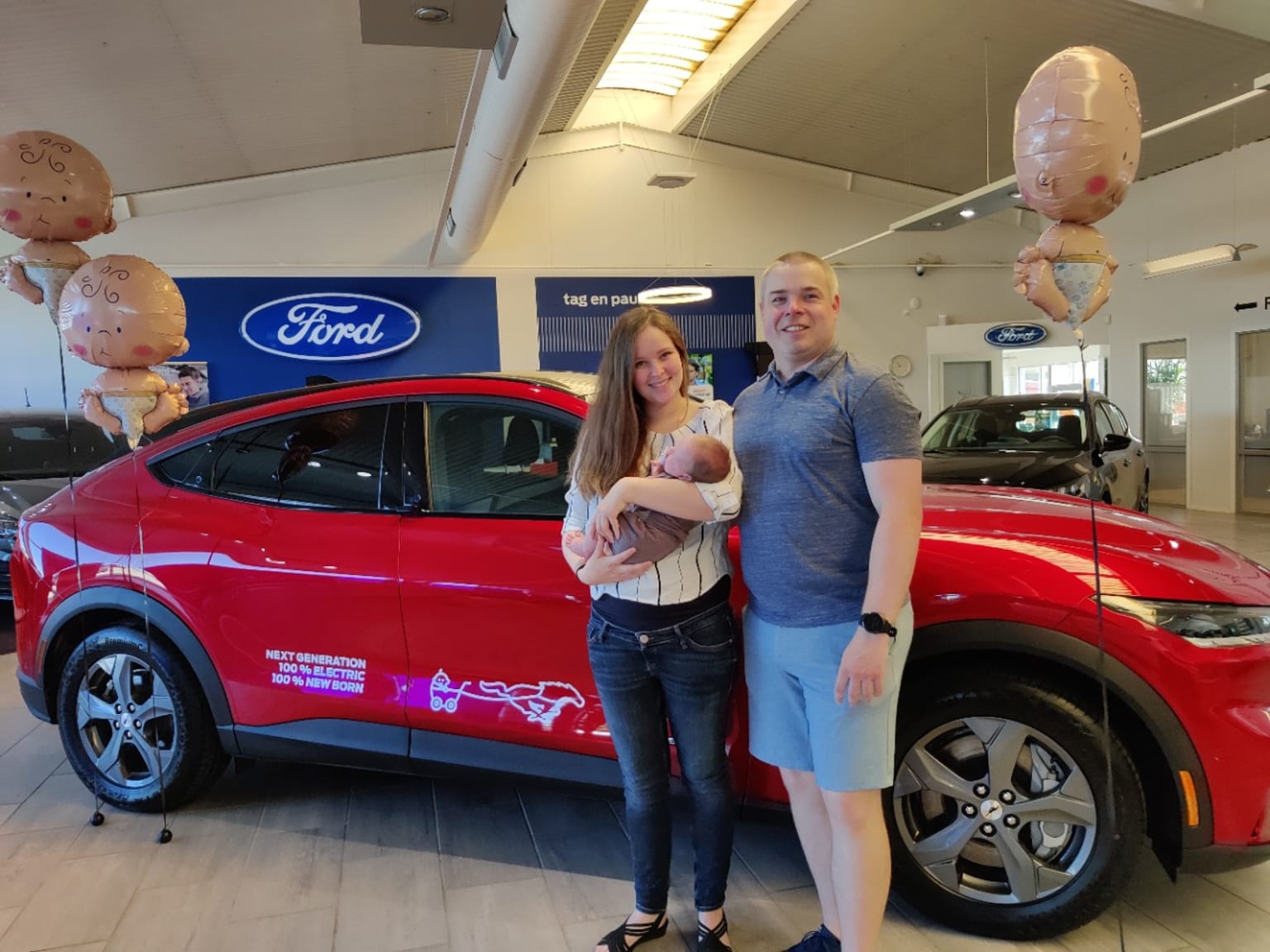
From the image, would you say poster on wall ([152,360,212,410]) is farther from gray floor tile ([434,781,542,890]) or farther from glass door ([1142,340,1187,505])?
glass door ([1142,340,1187,505])

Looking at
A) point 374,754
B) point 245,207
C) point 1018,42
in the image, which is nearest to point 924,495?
point 374,754

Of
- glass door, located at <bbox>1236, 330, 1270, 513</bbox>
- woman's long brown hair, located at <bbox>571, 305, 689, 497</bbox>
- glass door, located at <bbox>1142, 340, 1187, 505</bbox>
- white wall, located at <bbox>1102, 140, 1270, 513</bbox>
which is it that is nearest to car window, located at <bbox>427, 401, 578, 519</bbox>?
woman's long brown hair, located at <bbox>571, 305, 689, 497</bbox>

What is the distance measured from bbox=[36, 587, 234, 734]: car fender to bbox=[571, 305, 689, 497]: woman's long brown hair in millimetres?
1672

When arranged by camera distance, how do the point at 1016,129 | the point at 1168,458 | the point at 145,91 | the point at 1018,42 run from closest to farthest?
1. the point at 1016,129
2. the point at 145,91
3. the point at 1018,42
4. the point at 1168,458

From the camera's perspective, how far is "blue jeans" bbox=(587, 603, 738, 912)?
6.07 feet

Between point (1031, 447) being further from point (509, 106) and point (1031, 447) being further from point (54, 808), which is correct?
point (54, 808)

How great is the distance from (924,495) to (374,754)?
6.03ft

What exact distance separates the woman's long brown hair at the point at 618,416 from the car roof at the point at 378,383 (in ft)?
1.72

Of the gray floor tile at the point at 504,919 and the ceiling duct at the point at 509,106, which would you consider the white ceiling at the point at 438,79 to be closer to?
the ceiling duct at the point at 509,106

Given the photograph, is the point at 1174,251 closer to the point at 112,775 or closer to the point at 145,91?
the point at 145,91

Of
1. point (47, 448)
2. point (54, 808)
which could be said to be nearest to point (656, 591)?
point (54, 808)

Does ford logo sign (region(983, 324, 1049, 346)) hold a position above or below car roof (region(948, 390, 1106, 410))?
above

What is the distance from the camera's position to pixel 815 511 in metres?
1.70

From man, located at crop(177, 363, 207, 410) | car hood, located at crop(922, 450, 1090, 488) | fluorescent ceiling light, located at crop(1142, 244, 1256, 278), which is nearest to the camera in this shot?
car hood, located at crop(922, 450, 1090, 488)
